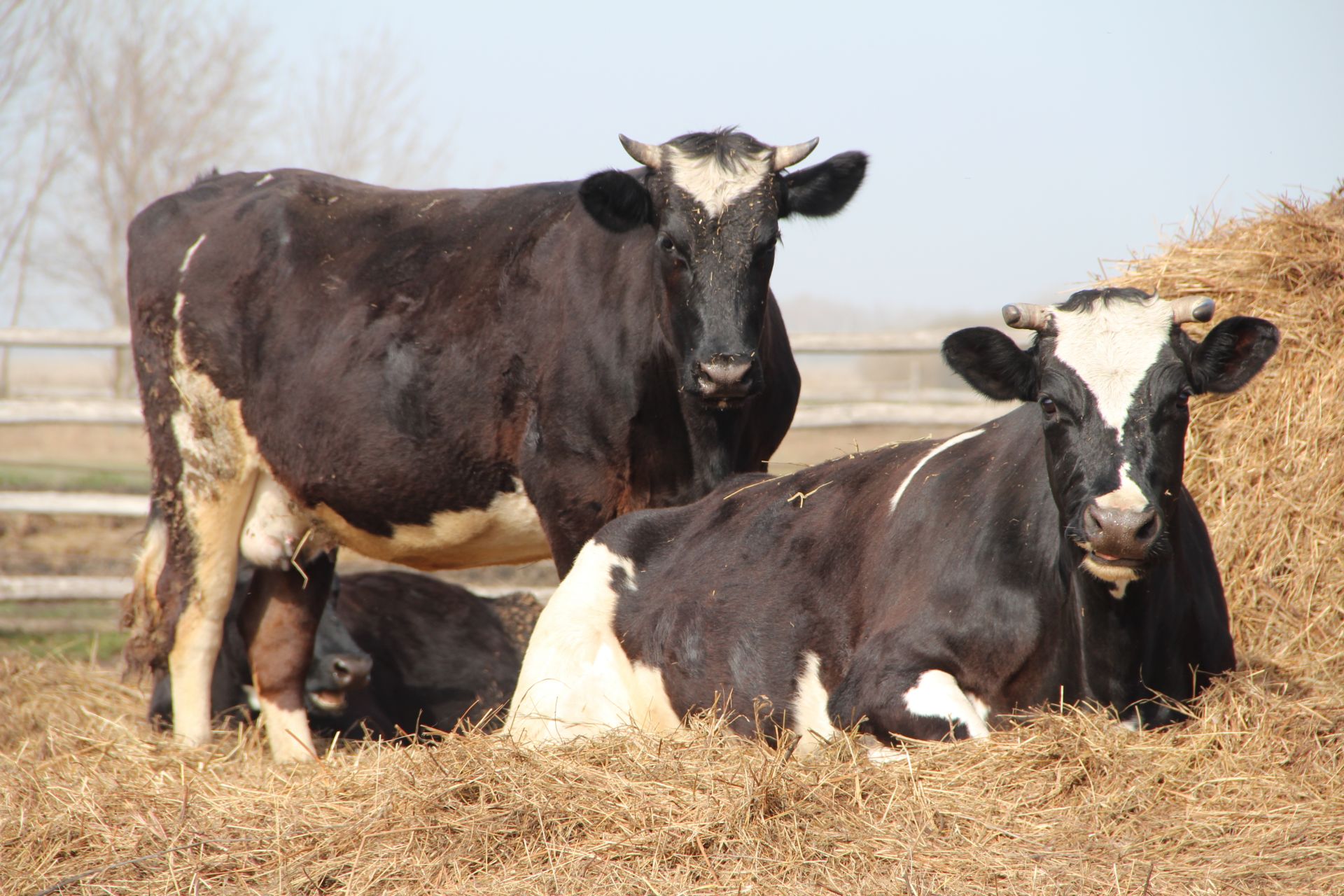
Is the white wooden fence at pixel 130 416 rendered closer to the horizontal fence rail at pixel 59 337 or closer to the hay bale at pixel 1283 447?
the horizontal fence rail at pixel 59 337

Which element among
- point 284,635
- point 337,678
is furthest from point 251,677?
point 337,678

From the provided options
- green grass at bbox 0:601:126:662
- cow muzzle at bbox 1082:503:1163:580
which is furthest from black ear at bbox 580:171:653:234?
green grass at bbox 0:601:126:662

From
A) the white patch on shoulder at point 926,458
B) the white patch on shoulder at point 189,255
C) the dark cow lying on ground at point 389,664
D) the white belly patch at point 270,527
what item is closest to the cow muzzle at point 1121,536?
the white patch on shoulder at point 926,458

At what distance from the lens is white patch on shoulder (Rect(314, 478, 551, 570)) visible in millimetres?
5398

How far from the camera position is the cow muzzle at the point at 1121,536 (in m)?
3.16

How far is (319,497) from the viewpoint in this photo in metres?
5.78

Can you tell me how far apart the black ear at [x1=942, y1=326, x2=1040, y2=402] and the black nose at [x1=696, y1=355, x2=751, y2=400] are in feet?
3.09

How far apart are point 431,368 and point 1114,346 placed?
296 cm

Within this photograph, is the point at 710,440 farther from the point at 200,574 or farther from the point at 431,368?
the point at 200,574

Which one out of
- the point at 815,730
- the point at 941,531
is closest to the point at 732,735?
the point at 815,730

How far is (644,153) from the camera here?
5105 mm

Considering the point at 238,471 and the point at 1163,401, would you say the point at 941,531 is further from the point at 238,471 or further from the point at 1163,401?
the point at 238,471

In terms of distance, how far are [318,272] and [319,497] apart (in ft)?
3.49

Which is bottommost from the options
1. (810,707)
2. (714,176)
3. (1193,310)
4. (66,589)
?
(66,589)
